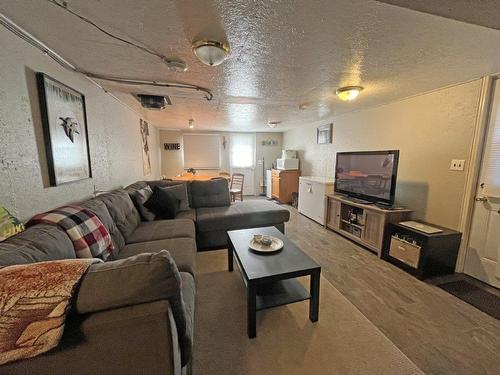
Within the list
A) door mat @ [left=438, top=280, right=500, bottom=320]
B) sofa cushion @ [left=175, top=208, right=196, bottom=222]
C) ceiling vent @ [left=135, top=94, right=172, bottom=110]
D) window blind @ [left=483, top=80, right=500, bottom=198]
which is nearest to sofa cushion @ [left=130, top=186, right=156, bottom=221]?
sofa cushion @ [left=175, top=208, right=196, bottom=222]

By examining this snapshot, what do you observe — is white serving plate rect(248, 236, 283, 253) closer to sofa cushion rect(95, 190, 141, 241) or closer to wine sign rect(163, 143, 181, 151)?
sofa cushion rect(95, 190, 141, 241)

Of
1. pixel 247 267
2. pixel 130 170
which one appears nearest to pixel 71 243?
pixel 247 267

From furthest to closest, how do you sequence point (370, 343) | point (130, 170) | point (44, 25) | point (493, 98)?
point (130, 170), point (493, 98), point (370, 343), point (44, 25)

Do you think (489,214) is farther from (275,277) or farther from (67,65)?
(67,65)

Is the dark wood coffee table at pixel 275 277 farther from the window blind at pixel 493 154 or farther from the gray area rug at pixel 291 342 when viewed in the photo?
the window blind at pixel 493 154

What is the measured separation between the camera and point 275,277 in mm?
1464

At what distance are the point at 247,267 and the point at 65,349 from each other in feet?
3.52

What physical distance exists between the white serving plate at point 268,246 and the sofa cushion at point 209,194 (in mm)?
→ 1550

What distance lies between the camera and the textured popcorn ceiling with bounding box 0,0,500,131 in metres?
1.11

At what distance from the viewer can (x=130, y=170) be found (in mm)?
3406

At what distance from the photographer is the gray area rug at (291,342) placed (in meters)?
1.26

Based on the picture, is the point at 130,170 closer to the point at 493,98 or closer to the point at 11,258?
the point at 11,258

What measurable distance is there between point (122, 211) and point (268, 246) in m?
1.51

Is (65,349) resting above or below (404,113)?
below
